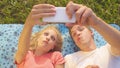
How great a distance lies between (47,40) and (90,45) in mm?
253

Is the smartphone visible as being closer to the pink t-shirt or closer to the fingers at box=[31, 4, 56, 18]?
the fingers at box=[31, 4, 56, 18]

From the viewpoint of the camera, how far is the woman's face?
1965 millimetres

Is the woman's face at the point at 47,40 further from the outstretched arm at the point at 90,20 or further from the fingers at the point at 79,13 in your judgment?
the fingers at the point at 79,13

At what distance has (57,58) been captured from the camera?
79.4 inches

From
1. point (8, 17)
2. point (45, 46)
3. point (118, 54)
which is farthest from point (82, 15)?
point (8, 17)

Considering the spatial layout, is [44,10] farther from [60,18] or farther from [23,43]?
[23,43]

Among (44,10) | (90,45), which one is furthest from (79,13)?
(90,45)

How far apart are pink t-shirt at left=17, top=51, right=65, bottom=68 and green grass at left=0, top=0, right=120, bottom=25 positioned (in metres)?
0.73

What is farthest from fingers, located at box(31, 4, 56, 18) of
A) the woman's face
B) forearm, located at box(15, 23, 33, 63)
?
the woman's face

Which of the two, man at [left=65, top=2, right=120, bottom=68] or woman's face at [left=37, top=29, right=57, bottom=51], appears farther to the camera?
woman's face at [left=37, top=29, right=57, bottom=51]

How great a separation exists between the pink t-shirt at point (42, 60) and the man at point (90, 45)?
0.19 ft

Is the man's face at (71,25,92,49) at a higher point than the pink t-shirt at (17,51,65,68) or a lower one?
higher

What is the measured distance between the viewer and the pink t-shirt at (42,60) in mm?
1938

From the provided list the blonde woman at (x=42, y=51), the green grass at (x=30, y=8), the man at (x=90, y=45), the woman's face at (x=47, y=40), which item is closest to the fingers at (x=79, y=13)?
the man at (x=90, y=45)
